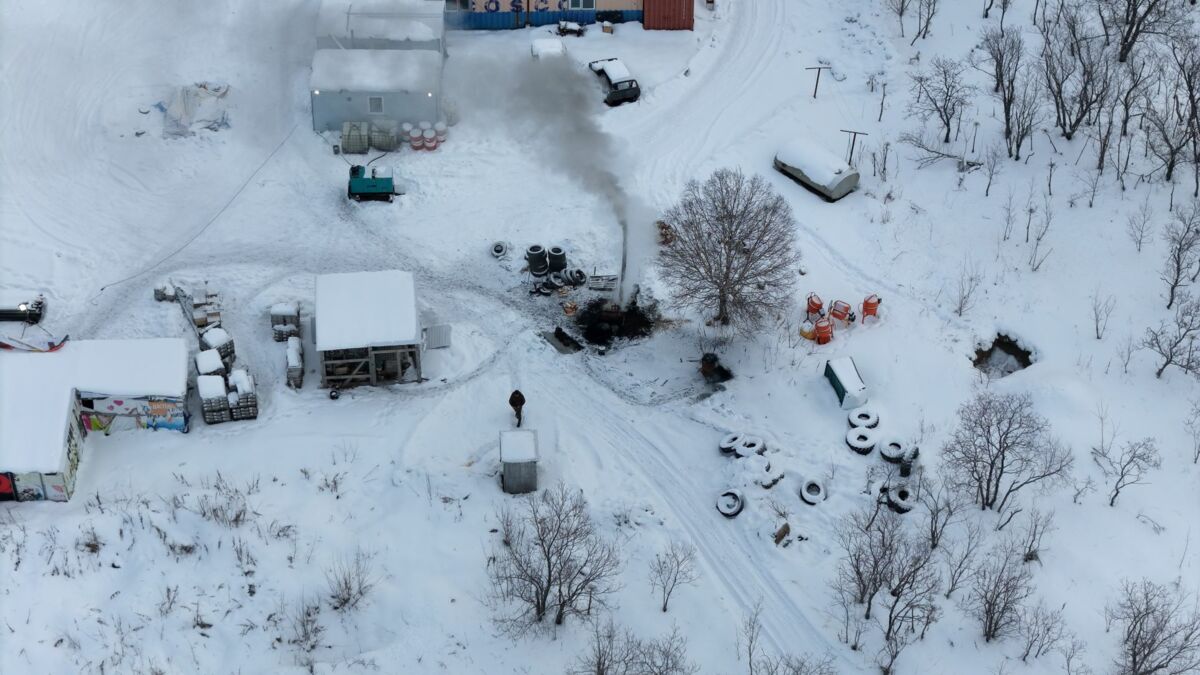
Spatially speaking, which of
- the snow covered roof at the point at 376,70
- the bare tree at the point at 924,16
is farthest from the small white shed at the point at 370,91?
the bare tree at the point at 924,16

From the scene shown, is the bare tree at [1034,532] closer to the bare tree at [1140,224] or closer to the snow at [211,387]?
the bare tree at [1140,224]

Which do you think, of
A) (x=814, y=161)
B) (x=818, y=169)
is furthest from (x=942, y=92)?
(x=818, y=169)

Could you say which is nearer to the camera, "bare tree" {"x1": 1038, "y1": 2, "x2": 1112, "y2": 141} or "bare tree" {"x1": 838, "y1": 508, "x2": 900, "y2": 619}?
"bare tree" {"x1": 838, "y1": 508, "x2": 900, "y2": 619}

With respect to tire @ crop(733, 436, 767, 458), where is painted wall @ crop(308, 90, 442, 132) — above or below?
above

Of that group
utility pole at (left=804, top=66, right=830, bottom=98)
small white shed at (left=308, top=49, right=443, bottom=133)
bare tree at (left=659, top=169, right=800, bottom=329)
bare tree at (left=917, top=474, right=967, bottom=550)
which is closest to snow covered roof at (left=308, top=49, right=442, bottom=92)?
small white shed at (left=308, top=49, right=443, bottom=133)

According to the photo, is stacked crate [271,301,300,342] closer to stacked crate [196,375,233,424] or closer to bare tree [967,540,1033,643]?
stacked crate [196,375,233,424]

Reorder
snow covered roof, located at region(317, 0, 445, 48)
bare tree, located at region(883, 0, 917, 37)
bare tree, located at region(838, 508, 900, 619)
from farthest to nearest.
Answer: bare tree, located at region(883, 0, 917, 37) < snow covered roof, located at region(317, 0, 445, 48) < bare tree, located at region(838, 508, 900, 619)

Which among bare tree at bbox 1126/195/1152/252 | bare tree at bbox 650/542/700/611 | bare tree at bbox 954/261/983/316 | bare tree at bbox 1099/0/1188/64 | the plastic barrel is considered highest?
bare tree at bbox 1099/0/1188/64

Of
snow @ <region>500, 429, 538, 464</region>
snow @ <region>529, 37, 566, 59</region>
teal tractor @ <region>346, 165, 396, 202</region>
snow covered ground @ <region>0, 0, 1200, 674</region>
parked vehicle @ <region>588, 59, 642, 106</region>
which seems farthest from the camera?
snow @ <region>529, 37, 566, 59</region>
